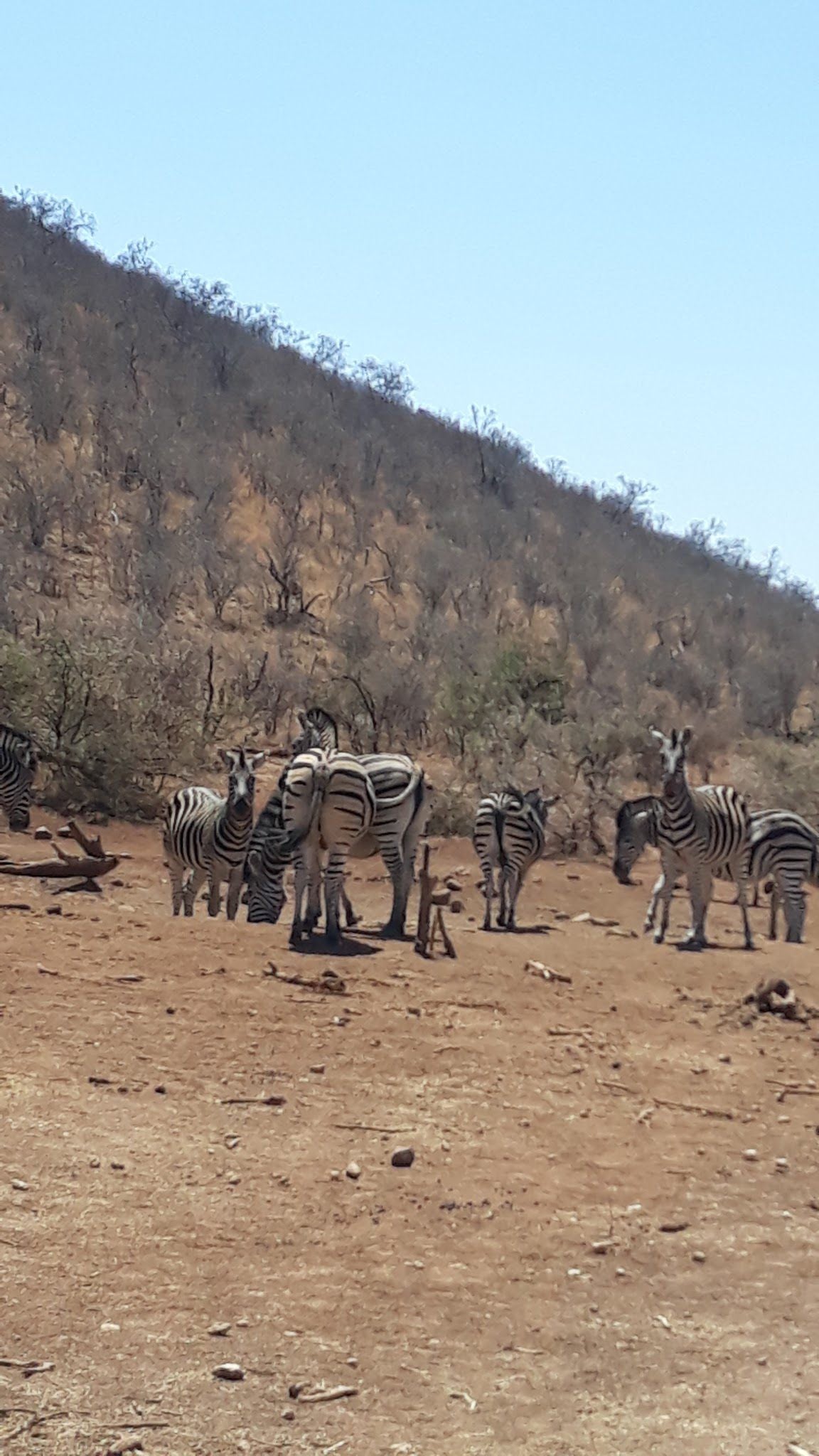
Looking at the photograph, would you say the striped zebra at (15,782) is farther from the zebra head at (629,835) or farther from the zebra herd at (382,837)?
the zebra head at (629,835)

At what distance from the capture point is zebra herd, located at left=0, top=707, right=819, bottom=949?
11.7 meters

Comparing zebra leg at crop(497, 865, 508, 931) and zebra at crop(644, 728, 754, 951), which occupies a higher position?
zebra at crop(644, 728, 754, 951)

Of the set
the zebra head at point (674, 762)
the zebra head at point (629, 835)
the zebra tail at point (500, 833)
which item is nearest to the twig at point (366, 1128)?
the zebra head at point (674, 762)

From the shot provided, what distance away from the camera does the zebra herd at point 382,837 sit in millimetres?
11719

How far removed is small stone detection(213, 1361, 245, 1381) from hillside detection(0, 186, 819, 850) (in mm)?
16482

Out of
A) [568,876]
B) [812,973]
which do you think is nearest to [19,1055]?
[812,973]

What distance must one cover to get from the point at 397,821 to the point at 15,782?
8.49 meters

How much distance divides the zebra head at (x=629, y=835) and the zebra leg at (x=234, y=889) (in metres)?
7.31

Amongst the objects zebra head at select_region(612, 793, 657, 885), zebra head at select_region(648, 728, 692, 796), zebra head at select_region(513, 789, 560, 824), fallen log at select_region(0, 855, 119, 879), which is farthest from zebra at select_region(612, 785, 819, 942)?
fallen log at select_region(0, 855, 119, 879)

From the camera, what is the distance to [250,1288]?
5258mm

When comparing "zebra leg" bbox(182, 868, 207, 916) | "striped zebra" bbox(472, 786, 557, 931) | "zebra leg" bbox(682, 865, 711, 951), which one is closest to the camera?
"zebra leg" bbox(182, 868, 207, 916)

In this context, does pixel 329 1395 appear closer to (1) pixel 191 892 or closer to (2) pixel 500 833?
(1) pixel 191 892

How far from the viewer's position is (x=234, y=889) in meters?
13.5

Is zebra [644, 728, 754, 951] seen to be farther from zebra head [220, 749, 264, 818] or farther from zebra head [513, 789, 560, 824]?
zebra head [220, 749, 264, 818]
